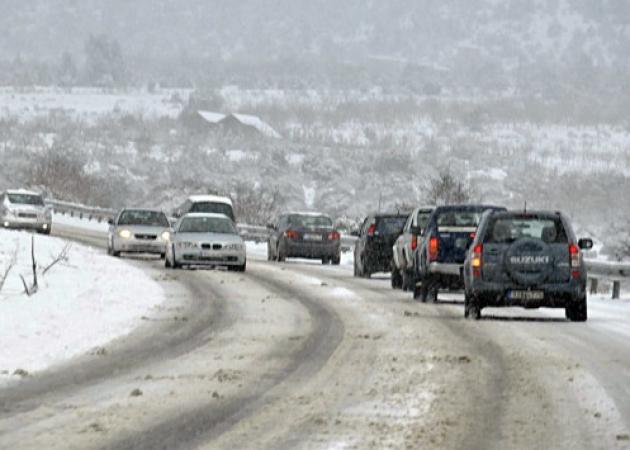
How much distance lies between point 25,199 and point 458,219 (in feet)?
104

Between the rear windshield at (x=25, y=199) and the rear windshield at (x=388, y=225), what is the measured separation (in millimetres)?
23588

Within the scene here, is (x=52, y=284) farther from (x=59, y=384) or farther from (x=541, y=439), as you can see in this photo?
(x=541, y=439)

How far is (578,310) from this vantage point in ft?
70.7

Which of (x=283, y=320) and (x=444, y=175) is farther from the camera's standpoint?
(x=444, y=175)

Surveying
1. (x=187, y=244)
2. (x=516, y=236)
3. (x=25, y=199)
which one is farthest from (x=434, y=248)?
(x=25, y=199)

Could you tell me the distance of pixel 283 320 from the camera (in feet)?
66.7

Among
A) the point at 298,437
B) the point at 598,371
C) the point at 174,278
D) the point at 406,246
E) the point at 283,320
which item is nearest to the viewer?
the point at 298,437

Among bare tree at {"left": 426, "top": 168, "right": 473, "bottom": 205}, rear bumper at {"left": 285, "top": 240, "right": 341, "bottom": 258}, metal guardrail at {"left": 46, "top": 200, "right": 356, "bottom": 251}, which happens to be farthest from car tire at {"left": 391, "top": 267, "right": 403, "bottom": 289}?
bare tree at {"left": 426, "top": 168, "right": 473, "bottom": 205}

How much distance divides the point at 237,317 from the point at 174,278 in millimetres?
10279

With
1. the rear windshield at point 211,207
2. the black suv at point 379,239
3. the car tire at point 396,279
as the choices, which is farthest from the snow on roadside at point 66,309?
the rear windshield at point 211,207

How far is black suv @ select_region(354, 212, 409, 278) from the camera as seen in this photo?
34.3 meters

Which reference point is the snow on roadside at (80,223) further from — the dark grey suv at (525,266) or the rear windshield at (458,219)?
the dark grey suv at (525,266)

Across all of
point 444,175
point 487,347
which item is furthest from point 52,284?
point 444,175

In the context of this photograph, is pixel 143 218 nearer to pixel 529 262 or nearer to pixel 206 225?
pixel 206 225
